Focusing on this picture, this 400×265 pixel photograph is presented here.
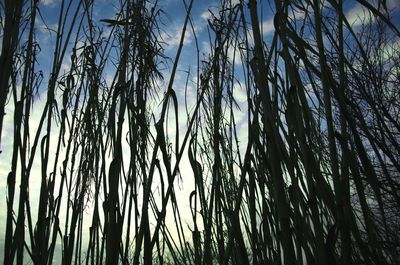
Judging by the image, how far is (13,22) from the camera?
0.75 metres

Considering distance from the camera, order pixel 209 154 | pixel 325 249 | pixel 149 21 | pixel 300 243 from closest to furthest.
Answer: pixel 325 249 → pixel 300 243 → pixel 149 21 → pixel 209 154

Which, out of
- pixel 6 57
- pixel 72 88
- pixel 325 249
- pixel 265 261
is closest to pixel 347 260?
pixel 325 249

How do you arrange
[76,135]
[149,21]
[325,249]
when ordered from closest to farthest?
[325,249] → [149,21] → [76,135]

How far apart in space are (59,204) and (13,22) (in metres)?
0.52

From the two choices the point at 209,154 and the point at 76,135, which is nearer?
the point at 76,135

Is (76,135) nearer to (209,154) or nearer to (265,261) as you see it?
(209,154)

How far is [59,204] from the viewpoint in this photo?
105 cm

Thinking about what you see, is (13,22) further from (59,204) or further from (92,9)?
(59,204)

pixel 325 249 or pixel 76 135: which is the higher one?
pixel 76 135

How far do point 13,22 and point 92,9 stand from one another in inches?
13.6

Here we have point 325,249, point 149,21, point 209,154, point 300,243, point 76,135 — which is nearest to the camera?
point 325,249

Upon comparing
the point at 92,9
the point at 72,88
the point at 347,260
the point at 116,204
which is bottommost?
the point at 347,260

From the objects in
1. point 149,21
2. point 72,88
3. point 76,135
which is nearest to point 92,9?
point 149,21

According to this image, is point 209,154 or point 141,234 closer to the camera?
point 141,234
